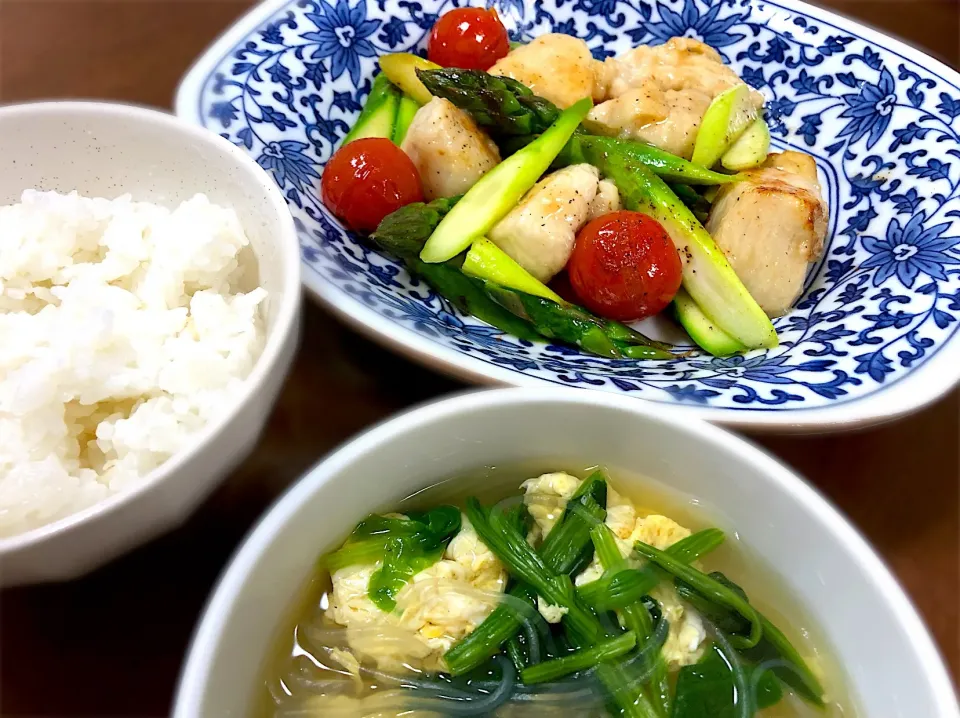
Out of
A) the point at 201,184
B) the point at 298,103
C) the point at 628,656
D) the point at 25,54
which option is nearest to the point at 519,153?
the point at 298,103

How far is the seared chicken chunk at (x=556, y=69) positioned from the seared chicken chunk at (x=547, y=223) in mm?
281

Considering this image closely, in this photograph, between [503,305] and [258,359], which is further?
[503,305]

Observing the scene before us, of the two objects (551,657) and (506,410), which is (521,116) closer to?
(506,410)

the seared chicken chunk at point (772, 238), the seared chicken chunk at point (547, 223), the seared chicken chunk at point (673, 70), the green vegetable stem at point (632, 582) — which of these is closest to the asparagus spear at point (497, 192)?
A: the seared chicken chunk at point (547, 223)

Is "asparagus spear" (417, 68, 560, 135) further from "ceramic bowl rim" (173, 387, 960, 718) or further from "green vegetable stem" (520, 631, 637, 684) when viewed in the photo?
"green vegetable stem" (520, 631, 637, 684)

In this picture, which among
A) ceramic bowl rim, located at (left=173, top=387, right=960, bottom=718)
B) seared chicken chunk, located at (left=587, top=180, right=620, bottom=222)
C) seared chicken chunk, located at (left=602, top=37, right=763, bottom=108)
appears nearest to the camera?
ceramic bowl rim, located at (left=173, top=387, right=960, bottom=718)

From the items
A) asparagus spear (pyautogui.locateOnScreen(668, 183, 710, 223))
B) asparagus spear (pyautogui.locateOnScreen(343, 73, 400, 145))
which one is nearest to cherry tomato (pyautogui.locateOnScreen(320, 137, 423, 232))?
asparagus spear (pyautogui.locateOnScreen(343, 73, 400, 145))

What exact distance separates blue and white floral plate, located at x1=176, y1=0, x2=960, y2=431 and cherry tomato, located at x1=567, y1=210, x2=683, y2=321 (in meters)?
0.15

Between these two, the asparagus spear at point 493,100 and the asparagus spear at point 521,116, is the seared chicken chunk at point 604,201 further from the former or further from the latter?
the asparagus spear at point 493,100

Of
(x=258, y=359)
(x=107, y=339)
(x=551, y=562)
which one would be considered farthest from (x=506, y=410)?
(x=107, y=339)

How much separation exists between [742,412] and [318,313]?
85 cm

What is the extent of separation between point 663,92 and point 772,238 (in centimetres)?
52

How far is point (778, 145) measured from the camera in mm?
1918

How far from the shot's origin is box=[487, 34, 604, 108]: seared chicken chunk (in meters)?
1.75
